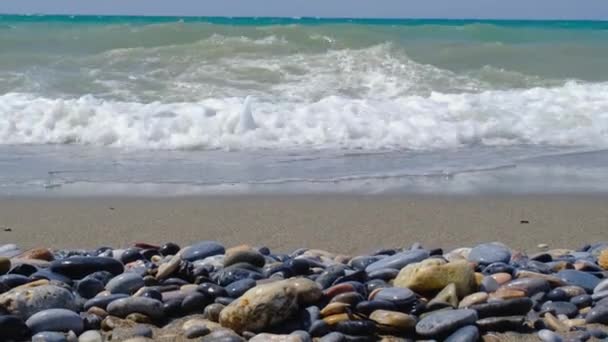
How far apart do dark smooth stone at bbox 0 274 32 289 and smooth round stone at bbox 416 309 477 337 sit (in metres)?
1.33

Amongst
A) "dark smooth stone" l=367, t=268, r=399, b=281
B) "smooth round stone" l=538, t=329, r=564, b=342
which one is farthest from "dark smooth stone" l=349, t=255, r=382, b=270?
"smooth round stone" l=538, t=329, r=564, b=342

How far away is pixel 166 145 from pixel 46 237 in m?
2.89

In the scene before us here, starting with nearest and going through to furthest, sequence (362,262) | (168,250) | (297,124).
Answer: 1. (362,262)
2. (168,250)
3. (297,124)

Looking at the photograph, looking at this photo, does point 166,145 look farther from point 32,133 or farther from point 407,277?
point 407,277

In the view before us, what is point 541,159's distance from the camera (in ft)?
22.1

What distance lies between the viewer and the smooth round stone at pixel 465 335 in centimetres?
A: 258

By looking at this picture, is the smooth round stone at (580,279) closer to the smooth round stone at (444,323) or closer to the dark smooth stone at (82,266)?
the smooth round stone at (444,323)

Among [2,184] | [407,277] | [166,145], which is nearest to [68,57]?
[166,145]

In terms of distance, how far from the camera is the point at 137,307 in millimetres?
2818

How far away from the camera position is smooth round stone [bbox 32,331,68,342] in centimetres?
256

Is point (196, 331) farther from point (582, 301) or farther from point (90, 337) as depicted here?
point (582, 301)

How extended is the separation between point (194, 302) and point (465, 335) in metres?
0.88

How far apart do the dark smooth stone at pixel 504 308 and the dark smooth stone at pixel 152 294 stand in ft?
3.32

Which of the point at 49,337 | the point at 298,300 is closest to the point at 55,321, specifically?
the point at 49,337
